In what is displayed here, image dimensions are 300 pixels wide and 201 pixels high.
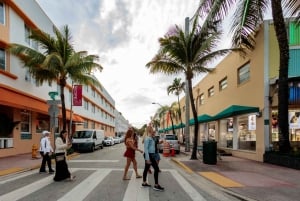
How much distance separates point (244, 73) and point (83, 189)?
15.4 meters

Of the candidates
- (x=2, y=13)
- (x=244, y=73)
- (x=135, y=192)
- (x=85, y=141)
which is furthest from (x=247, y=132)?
(x=2, y=13)

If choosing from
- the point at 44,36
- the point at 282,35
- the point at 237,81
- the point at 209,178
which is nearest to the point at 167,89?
the point at 237,81

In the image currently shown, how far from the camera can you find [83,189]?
8.95 metres

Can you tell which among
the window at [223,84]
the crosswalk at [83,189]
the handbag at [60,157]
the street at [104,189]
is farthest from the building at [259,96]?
the handbag at [60,157]

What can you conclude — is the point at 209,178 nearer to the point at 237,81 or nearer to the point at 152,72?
the point at 152,72

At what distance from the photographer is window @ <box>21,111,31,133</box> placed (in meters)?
23.2

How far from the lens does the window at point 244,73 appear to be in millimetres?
20359

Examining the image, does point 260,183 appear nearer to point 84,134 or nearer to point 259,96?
point 259,96

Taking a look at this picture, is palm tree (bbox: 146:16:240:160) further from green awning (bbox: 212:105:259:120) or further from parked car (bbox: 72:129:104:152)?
parked car (bbox: 72:129:104:152)

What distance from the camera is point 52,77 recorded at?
21922mm

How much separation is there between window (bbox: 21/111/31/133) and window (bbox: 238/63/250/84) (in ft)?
52.8

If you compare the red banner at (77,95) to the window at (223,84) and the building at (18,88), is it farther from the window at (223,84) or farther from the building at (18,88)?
the window at (223,84)

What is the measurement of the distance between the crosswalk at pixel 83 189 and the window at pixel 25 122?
12.3m

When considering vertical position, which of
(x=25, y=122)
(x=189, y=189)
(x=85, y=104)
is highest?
(x=85, y=104)
